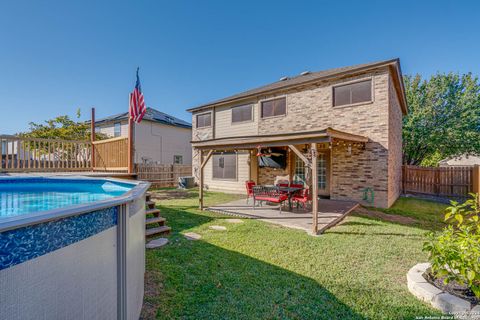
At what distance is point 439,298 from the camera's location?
2.97m

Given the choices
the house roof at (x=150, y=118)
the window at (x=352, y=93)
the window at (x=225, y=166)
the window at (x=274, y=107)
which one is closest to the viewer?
the window at (x=352, y=93)

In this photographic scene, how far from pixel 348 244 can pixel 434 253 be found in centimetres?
240

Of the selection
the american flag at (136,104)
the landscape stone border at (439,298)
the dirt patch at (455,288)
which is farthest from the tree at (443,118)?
the american flag at (136,104)

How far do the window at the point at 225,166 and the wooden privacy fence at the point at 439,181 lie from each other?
11085 mm

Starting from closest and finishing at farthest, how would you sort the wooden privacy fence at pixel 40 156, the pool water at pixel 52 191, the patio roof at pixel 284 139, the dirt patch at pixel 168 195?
the pool water at pixel 52 191
the patio roof at pixel 284 139
the wooden privacy fence at pixel 40 156
the dirt patch at pixel 168 195

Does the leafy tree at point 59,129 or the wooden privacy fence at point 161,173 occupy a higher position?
the leafy tree at point 59,129

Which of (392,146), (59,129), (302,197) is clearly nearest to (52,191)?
(302,197)

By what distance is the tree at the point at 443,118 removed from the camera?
58.1 feet

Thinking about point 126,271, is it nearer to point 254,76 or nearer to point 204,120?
point 204,120

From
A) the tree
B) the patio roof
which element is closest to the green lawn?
the patio roof

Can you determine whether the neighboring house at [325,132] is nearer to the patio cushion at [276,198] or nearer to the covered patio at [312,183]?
the covered patio at [312,183]

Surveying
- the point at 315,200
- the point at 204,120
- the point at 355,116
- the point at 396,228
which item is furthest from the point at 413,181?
the point at 204,120

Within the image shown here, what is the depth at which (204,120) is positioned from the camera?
16.1 meters

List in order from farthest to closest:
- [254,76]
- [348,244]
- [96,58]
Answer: [254,76]
[96,58]
[348,244]
